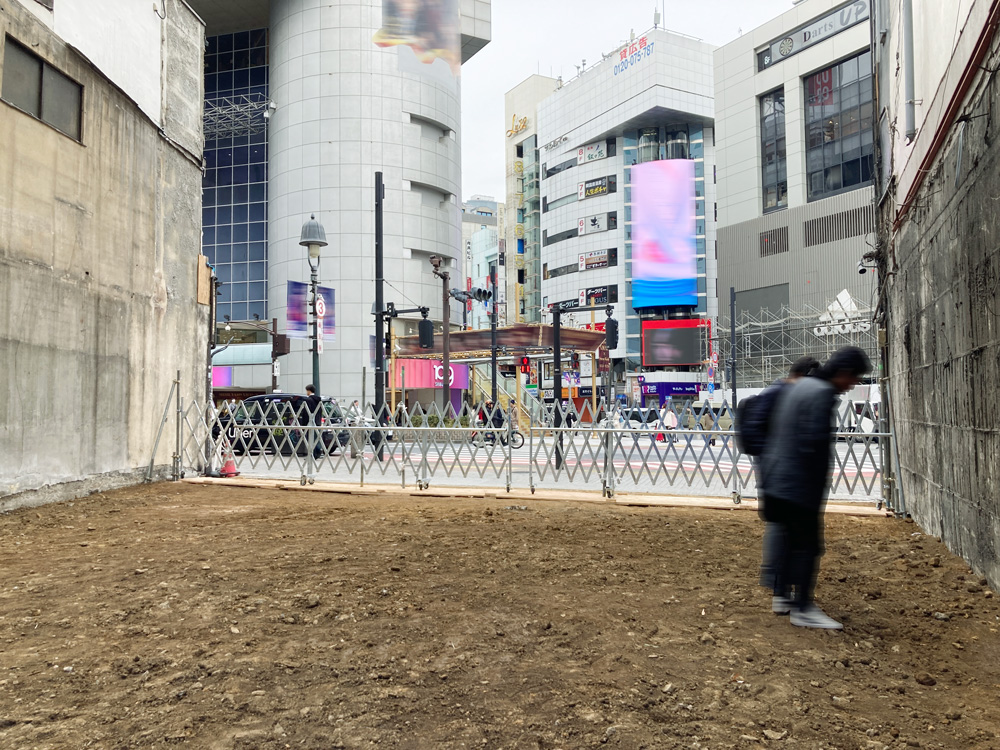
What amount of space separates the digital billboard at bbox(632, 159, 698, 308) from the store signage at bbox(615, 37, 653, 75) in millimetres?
11759

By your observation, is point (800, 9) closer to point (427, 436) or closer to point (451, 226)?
point (451, 226)

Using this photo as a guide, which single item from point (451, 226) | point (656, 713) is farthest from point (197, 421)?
point (451, 226)

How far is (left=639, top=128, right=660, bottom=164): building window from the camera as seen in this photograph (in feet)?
234

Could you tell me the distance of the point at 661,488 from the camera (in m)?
12.5

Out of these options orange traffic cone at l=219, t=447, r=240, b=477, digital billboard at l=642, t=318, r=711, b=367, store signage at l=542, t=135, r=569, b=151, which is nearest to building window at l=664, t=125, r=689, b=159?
store signage at l=542, t=135, r=569, b=151

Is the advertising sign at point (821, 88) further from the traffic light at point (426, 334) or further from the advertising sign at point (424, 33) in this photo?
the traffic light at point (426, 334)

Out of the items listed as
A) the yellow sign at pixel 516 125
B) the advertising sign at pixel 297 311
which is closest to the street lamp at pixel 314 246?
the advertising sign at pixel 297 311

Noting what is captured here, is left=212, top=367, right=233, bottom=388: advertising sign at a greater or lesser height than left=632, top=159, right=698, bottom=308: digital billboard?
lesser

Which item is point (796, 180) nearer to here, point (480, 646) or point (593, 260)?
point (593, 260)

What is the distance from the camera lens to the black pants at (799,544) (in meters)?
4.49

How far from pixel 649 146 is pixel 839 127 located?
26923mm

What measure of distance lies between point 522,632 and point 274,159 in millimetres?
44119

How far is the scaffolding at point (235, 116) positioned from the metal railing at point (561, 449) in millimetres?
33076

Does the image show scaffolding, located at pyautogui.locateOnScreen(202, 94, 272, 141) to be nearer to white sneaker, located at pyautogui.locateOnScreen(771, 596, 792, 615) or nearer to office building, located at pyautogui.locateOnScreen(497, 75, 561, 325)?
white sneaker, located at pyautogui.locateOnScreen(771, 596, 792, 615)
